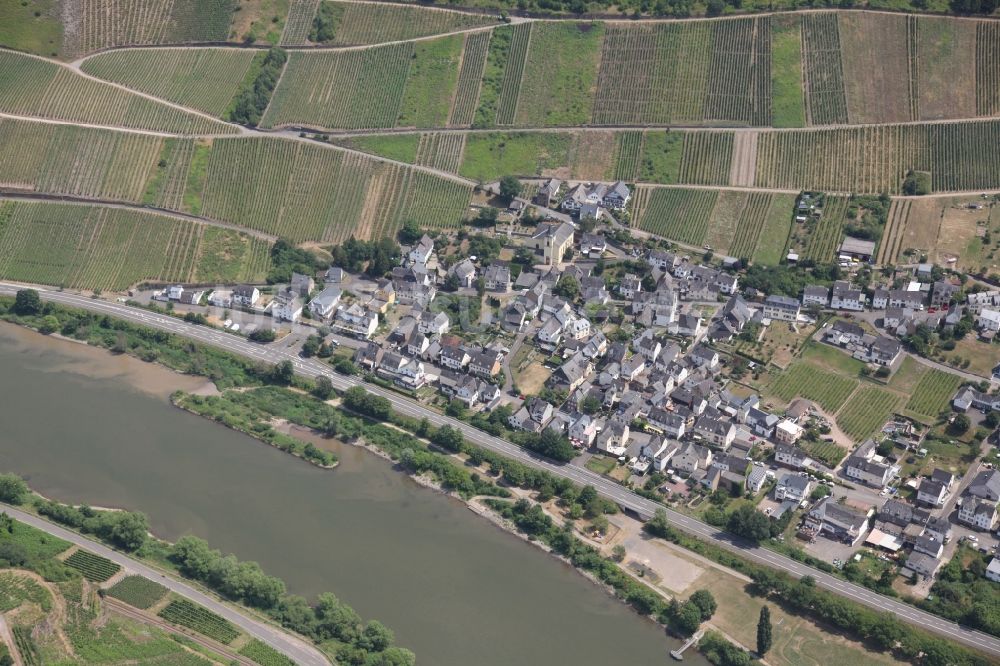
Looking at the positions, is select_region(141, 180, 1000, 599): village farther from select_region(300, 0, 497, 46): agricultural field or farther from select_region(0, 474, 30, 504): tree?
select_region(300, 0, 497, 46): agricultural field

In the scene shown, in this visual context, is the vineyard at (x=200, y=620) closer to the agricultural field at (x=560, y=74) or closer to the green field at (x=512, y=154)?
the green field at (x=512, y=154)

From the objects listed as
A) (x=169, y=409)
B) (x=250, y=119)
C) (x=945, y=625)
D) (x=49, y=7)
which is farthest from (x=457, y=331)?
(x=49, y=7)

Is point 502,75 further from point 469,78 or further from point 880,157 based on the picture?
point 880,157

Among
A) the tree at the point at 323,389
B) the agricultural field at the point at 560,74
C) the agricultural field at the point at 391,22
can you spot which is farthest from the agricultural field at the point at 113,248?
the agricultural field at the point at 560,74

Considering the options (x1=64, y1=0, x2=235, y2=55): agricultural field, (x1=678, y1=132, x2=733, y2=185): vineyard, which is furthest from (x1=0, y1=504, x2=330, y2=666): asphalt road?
(x1=64, y1=0, x2=235, y2=55): agricultural field

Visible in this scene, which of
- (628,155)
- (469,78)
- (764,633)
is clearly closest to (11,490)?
(764,633)

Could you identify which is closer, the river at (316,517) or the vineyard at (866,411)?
the river at (316,517)
